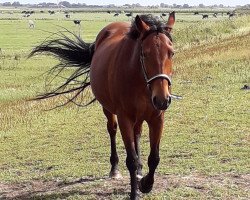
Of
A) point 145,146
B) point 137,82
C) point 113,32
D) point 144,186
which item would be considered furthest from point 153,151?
point 145,146

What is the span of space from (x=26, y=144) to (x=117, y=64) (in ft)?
15.5

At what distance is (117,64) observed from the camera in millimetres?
5195

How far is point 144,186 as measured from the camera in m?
5.56

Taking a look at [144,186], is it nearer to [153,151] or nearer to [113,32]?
[153,151]

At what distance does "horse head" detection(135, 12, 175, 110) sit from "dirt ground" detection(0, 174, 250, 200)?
182cm

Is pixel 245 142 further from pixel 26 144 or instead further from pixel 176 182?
pixel 26 144

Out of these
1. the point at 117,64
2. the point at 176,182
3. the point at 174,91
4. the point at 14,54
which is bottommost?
the point at 14,54

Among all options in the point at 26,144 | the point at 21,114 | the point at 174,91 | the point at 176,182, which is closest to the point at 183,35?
the point at 174,91

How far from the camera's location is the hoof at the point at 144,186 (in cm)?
554

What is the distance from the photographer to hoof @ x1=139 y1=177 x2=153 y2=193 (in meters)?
5.54

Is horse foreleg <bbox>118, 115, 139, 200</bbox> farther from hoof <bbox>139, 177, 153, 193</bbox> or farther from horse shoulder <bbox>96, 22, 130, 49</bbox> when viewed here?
horse shoulder <bbox>96, 22, 130, 49</bbox>

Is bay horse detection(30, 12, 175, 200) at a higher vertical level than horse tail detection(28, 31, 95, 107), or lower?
higher

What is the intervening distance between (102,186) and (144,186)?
0.75 m

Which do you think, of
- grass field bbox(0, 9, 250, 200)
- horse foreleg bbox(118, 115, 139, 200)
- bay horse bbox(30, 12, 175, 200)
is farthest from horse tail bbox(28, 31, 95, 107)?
horse foreleg bbox(118, 115, 139, 200)
